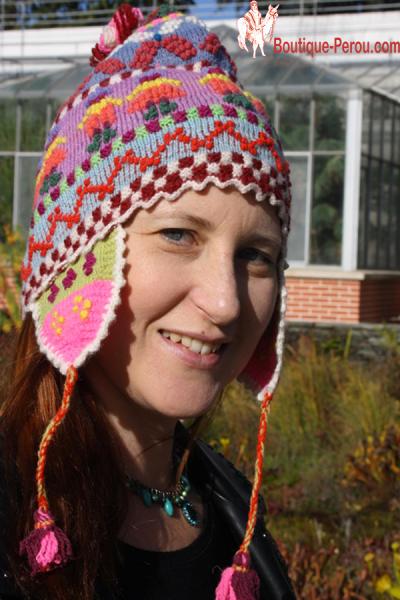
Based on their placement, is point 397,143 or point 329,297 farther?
point 397,143

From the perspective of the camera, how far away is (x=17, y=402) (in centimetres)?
222

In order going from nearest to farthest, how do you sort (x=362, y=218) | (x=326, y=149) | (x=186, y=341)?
(x=186, y=341)
(x=326, y=149)
(x=362, y=218)

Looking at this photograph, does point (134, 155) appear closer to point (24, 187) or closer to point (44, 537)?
point (44, 537)

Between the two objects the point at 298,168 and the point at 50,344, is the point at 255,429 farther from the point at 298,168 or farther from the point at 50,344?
the point at 298,168

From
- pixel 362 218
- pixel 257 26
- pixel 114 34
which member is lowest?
pixel 114 34

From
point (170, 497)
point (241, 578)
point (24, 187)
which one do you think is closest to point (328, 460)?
point (170, 497)

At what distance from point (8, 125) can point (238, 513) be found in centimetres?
1557

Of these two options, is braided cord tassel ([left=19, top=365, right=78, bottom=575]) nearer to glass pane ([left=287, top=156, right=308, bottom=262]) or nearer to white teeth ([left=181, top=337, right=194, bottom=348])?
white teeth ([left=181, top=337, right=194, bottom=348])

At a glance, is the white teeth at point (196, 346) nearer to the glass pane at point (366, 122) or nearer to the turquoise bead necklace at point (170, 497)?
the turquoise bead necklace at point (170, 497)

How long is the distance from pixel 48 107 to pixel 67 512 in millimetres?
15517

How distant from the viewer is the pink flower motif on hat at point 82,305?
215cm

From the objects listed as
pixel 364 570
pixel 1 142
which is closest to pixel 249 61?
pixel 1 142

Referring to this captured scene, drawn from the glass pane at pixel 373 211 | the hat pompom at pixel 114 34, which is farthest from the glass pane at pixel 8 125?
the hat pompom at pixel 114 34

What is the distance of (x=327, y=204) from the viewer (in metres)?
15.9
